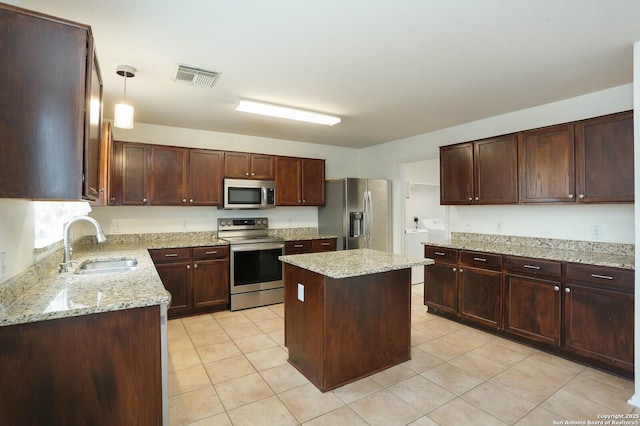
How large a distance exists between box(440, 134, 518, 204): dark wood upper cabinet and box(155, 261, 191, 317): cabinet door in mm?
3297

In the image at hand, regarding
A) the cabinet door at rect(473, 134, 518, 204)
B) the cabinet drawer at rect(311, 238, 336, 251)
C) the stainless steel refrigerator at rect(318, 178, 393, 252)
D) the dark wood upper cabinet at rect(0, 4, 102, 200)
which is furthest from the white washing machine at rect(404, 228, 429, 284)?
the dark wood upper cabinet at rect(0, 4, 102, 200)

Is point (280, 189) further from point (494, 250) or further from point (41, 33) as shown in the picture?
point (41, 33)

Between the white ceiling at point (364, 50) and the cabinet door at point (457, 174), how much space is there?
495 millimetres

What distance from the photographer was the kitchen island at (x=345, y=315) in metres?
2.42

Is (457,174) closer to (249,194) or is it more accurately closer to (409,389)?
(409,389)

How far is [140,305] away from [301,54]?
1.94 m

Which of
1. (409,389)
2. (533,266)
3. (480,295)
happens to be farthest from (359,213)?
(409,389)

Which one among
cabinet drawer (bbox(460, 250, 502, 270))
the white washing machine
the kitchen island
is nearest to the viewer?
the kitchen island

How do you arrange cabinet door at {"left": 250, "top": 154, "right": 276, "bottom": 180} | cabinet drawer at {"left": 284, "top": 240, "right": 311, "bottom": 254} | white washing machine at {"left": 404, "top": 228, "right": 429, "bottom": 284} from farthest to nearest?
white washing machine at {"left": 404, "top": 228, "right": 429, "bottom": 284}
cabinet door at {"left": 250, "top": 154, "right": 276, "bottom": 180}
cabinet drawer at {"left": 284, "top": 240, "right": 311, "bottom": 254}

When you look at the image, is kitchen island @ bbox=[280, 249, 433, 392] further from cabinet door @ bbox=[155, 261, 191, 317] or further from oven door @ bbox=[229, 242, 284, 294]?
cabinet door @ bbox=[155, 261, 191, 317]

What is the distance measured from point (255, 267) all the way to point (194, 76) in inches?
97.9

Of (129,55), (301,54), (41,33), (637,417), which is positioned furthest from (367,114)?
(637,417)

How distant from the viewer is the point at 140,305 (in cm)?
158

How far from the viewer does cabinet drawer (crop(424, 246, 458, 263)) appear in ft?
12.2
